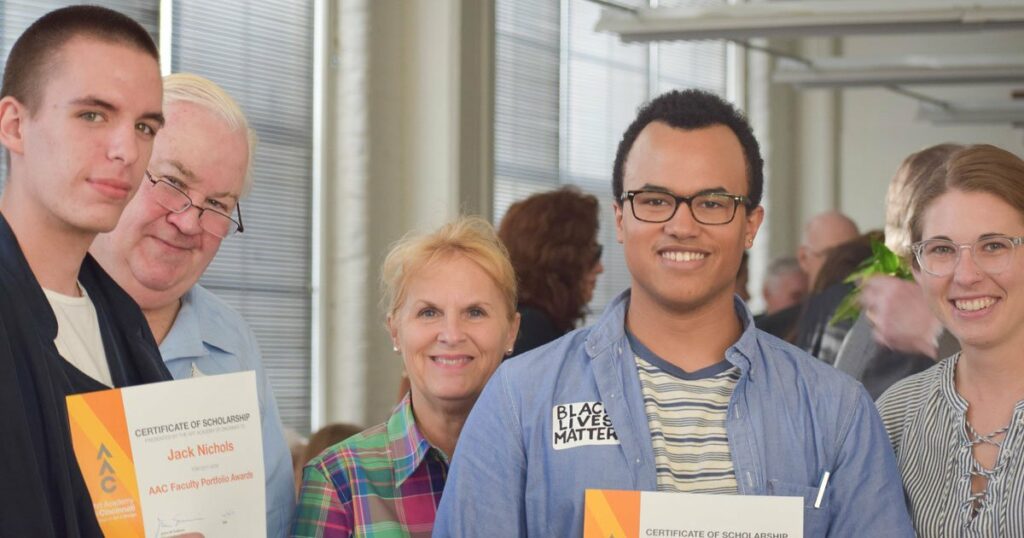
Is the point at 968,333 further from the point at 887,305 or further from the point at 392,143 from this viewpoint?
the point at 392,143

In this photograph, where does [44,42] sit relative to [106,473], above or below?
above

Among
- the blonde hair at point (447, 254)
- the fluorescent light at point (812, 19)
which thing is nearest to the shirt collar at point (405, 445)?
the blonde hair at point (447, 254)

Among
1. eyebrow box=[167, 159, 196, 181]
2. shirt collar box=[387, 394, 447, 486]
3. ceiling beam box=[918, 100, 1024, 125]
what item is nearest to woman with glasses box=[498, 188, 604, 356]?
shirt collar box=[387, 394, 447, 486]

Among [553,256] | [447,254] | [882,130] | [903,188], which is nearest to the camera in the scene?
[447,254]

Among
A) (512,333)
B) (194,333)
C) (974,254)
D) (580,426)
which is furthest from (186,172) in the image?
(974,254)

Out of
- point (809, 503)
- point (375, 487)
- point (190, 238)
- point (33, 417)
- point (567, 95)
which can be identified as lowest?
point (375, 487)

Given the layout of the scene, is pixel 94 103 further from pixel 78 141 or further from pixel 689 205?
pixel 689 205

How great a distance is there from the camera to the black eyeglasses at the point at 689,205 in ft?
7.53

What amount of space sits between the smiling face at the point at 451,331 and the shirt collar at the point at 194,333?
42 cm

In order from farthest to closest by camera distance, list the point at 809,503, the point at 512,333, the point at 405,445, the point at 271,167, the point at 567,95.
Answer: the point at 567,95
the point at 271,167
the point at 512,333
the point at 405,445
the point at 809,503

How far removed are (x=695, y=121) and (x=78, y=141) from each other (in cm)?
107

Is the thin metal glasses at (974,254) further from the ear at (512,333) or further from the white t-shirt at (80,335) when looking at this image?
the white t-shirt at (80,335)

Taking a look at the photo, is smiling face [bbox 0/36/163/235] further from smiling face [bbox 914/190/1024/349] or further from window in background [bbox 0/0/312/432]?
window in background [bbox 0/0/312/432]

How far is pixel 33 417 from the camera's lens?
1864mm
